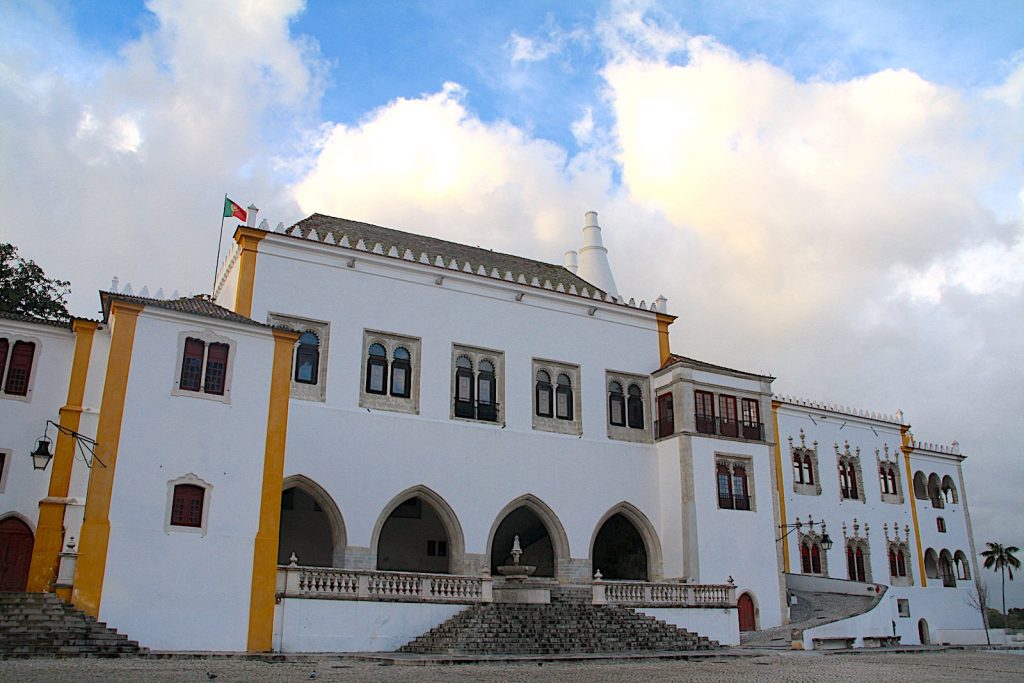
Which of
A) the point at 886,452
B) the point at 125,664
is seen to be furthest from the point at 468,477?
the point at 886,452

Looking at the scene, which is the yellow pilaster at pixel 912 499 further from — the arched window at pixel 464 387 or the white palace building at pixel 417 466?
the arched window at pixel 464 387

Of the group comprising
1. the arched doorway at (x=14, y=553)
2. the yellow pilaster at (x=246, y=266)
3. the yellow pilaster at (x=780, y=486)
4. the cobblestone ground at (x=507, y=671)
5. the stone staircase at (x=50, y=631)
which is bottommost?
the cobblestone ground at (x=507, y=671)

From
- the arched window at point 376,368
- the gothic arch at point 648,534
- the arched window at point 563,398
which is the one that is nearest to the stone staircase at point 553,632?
the gothic arch at point 648,534

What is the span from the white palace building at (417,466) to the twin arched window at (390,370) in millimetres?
67

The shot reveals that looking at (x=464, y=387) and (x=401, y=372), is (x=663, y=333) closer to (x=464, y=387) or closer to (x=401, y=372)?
(x=464, y=387)

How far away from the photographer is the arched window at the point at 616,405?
2668cm

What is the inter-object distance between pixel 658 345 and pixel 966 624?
59.1 ft

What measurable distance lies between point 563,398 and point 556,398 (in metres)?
0.27

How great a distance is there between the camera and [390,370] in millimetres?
23375

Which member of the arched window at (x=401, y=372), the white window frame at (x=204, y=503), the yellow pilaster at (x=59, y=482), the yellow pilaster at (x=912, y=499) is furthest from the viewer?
the yellow pilaster at (x=912, y=499)

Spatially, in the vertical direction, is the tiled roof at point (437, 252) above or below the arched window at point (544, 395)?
above

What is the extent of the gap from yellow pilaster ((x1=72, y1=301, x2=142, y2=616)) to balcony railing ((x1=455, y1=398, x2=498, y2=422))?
942cm

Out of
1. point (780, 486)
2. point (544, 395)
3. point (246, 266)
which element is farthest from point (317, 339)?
point (780, 486)

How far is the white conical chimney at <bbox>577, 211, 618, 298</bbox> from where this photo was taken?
3219cm
